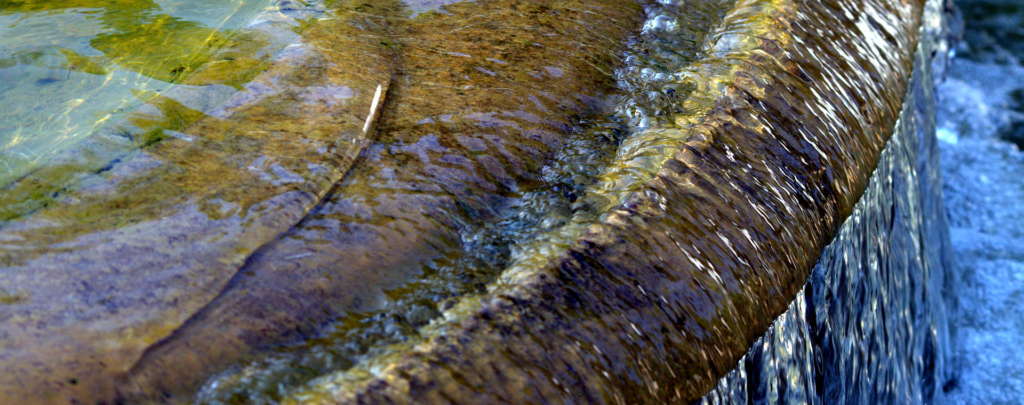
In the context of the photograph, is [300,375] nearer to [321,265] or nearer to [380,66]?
[321,265]

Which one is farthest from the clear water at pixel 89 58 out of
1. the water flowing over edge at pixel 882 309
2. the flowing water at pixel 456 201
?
the water flowing over edge at pixel 882 309

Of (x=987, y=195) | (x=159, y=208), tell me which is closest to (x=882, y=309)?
(x=987, y=195)

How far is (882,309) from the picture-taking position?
2943 mm

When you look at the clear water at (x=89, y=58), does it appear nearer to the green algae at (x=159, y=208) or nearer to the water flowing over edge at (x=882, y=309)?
the green algae at (x=159, y=208)

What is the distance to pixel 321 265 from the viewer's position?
180 centimetres

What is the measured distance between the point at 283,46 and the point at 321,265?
4.05 feet

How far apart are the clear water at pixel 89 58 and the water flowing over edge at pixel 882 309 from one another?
211cm

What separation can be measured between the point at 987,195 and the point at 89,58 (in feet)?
17.4

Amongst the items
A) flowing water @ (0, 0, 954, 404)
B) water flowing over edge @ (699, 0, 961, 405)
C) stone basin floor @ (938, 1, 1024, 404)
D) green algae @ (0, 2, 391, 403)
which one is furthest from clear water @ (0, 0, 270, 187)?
stone basin floor @ (938, 1, 1024, 404)

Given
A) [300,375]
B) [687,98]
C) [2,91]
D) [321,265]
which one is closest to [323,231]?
[321,265]

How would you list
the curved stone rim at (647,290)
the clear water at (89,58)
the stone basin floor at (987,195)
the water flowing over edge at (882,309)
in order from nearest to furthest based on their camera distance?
the curved stone rim at (647,290) < the water flowing over edge at (882,309) < the clear water at (89,58) < the stone basin floor at (987,195)

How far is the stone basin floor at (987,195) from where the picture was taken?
12.0 feet

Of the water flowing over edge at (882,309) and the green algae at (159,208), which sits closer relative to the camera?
the green algae at (159,208)

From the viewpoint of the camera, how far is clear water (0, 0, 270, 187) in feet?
7.98
